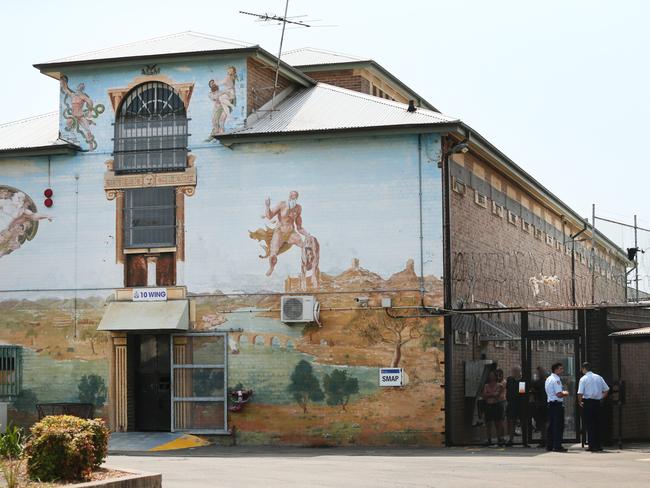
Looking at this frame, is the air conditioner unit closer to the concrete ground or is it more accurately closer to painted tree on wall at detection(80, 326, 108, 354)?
the concrete ground

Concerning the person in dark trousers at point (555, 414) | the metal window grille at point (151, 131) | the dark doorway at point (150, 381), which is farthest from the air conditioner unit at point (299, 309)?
the person in dark trousers at point (555, 414)

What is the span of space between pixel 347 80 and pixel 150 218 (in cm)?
935

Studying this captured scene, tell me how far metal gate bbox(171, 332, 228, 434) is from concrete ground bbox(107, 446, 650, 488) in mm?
1950

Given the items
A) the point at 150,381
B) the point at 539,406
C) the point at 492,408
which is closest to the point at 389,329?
the point at 492,408

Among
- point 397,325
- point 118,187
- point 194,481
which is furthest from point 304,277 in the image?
point 194,481

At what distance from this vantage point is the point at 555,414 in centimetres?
2608

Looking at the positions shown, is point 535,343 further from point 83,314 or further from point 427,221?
point 83,314

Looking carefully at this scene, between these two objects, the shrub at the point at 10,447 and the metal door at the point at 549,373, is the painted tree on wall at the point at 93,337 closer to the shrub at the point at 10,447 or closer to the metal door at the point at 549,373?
the metal door at the point at 549,373

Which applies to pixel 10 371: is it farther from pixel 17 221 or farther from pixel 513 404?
pixel 513 404

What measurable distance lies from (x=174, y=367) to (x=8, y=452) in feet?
39.6

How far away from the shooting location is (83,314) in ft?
102

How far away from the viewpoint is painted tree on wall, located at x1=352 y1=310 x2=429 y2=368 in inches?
1119

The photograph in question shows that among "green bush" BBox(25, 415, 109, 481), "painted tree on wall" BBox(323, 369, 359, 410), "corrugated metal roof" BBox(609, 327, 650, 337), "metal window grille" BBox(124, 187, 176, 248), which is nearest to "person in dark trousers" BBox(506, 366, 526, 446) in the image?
"corrugated metal roof" BBox(609, 327, 650, 337)

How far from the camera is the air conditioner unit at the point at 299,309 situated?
28.9 meters
